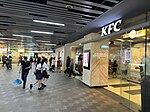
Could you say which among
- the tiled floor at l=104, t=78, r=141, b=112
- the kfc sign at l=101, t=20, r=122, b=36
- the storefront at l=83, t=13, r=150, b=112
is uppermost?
the kfc sign at l=101, t=20, r=122, b=36

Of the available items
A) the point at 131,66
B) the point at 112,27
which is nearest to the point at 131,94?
the point at 131,66

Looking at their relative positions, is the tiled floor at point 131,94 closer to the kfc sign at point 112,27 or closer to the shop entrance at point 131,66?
the shop entrance at point 131,66

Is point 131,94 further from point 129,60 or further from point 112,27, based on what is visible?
point 112,27

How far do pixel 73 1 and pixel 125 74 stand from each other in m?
3.82

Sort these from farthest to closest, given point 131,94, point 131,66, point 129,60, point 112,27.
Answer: point 131,66
point 131,94
point 112,27
point 129,60

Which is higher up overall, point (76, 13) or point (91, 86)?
point (76, 13)

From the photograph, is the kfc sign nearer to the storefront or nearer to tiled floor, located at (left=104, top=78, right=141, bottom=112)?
the storefront

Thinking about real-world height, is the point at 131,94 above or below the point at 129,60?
below

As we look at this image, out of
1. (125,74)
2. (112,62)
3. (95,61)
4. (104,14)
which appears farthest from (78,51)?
(104,14)

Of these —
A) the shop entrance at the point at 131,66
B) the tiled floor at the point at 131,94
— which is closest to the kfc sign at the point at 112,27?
the shop entrance at the point at 131,66

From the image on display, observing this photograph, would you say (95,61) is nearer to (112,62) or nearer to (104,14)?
(104,14)

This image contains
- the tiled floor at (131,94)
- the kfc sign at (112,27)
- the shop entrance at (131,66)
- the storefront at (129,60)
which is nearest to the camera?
the storefront at (129,60)

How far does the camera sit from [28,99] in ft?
16.2

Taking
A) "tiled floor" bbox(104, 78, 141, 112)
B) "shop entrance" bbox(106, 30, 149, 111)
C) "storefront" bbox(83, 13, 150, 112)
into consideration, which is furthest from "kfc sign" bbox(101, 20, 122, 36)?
"tiled floor" bbox(104, 78, 141, 112)
